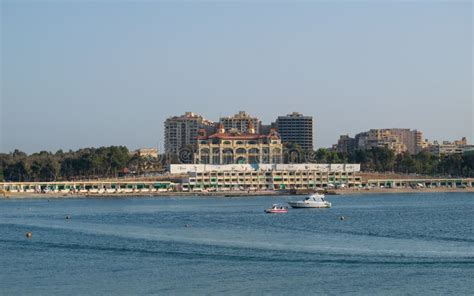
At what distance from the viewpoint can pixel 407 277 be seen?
124ft

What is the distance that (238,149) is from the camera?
189 m

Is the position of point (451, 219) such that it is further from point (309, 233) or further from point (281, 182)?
point (281, 182)

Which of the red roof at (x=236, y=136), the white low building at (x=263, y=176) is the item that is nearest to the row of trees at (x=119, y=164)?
the red roof at (x=236, y=136)

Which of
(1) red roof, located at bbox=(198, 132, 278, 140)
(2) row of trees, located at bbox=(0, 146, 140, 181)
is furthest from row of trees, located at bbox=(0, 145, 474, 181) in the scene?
(1) red roof, located at bbox=(198, 132, 278, 140)

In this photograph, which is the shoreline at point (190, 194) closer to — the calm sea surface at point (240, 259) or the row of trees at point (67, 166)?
the row of trees at point (67, 166)

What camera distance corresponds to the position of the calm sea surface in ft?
119

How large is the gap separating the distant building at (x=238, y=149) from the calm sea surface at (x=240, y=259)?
118 m

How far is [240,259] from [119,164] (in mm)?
133683

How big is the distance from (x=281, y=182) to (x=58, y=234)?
108178 millimetres

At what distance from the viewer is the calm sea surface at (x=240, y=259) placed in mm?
36188

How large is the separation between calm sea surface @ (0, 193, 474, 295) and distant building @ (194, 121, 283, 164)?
389ft

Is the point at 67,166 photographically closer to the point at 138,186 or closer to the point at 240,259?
the point at 138,186

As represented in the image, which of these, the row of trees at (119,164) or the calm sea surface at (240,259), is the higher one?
the row of trees at (119,164)

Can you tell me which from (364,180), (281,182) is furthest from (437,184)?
(281,182)
